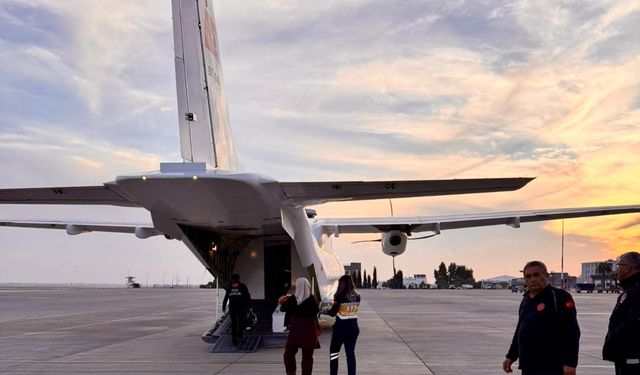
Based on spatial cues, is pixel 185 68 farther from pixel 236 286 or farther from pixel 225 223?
pixel 236 286

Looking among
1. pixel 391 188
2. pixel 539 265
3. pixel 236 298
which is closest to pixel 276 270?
pixel 236 298

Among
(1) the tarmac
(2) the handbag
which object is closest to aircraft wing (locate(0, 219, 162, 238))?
(1) the tarmac

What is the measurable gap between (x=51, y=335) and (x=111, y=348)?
3.58m

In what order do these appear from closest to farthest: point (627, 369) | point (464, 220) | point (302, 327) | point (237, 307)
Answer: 1. point (627, 369)
2. point (302, 327)
3. point (237, 307)
4. point (464, 220)

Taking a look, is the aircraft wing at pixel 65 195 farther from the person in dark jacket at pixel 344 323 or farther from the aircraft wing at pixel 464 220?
the aircraft wing at pixel 464 220

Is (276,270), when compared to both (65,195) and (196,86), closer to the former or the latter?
(196,86)

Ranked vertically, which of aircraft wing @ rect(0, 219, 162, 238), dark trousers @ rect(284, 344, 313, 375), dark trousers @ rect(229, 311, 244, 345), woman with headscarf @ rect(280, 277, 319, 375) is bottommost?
dark trousers @ rect(229, 311, 244, 345)

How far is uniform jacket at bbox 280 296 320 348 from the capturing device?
750 cm

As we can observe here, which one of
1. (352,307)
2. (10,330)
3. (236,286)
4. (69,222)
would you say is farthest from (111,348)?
Answer: (69,222)

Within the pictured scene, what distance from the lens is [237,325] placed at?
495 inches

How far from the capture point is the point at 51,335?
1502 cm

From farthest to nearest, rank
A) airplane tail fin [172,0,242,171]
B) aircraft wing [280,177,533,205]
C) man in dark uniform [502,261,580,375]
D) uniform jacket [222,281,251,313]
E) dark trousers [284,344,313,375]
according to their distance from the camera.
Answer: uniform jacket [222,281,251,313]
airplane tail fin [172,0,242,171]
aircraft wing [280,177,533,205]
dark trousers [284,344,313,375]
man in dark uniform [502,261,580,375]

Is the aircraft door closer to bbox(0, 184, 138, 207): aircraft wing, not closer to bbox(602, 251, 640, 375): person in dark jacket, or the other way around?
bbox(0, 184, 138, 207): aircraft wing

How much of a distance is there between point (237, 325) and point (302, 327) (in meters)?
5.36
